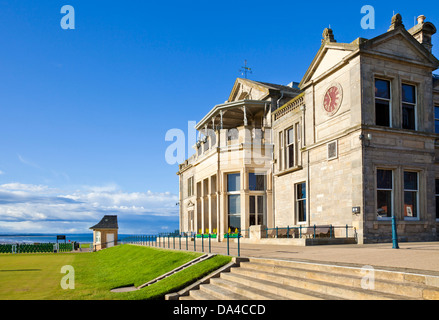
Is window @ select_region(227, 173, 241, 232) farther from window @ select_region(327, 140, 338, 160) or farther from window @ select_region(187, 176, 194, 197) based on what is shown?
window @ select_region(187, 176, 194, 197)

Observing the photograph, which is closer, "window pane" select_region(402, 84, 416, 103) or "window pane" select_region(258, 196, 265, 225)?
"window pane" select_region(402, 84, 416, 103)

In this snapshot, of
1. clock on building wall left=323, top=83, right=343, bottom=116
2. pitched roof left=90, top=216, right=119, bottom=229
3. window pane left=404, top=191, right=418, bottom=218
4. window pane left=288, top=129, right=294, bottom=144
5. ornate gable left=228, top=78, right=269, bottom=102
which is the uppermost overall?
ornate gable left=228, top=78, right=269, bottom=102

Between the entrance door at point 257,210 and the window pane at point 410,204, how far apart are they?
1030 cm

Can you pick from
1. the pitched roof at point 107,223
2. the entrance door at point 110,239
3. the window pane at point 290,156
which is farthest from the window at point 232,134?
the entrance door at point 110,239

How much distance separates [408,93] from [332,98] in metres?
3.58

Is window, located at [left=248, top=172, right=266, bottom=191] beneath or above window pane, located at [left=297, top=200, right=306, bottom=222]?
above

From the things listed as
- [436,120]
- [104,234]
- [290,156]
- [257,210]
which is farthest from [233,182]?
[104,234]

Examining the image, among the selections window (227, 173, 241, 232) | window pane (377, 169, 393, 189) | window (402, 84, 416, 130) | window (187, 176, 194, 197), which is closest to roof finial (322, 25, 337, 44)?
window (402, 84, 416, 130)

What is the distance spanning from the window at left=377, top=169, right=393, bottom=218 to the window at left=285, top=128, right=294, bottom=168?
7.36 m

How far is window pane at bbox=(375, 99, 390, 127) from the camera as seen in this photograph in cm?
1905

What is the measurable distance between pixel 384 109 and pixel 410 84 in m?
2.24

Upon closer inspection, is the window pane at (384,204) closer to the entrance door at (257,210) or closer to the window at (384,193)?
the window at (384,193)

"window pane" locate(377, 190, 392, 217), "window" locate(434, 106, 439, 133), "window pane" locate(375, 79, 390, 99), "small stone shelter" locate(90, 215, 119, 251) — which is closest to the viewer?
"window pane" locate(377, 190, 392, 217)

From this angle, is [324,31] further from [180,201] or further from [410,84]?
[180,201]
